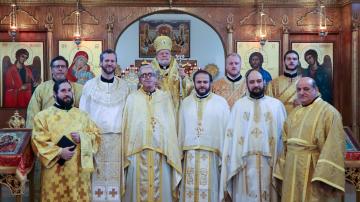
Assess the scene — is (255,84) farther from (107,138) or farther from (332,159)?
(107,138)

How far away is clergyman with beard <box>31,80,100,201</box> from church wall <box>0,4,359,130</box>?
17.4 ft

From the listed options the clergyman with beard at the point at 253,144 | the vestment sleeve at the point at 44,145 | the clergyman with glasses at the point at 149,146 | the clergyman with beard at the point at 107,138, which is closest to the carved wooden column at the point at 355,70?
the clergyman with beard at the point at 253,144

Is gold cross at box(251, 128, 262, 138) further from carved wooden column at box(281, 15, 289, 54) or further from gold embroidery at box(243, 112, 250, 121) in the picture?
carved wooden column at box(281, 15, 289, 54)

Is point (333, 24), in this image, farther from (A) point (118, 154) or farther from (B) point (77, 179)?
(B) point (77, 179)

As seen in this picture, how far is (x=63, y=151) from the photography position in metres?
5.59

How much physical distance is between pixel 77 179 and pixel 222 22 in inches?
242

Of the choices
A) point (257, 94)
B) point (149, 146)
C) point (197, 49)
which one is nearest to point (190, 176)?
point (149, 146)

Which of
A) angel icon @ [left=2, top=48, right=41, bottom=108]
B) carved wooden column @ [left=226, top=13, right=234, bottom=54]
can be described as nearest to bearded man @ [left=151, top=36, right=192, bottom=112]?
carved wooden column @ [left=226, top=13, right=234, bottom=54]

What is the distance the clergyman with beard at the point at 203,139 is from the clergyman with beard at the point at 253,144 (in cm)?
18

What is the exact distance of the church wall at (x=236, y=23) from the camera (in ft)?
35.6

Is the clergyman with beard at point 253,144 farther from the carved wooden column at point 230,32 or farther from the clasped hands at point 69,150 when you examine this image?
the carved wooden column at point 230,32

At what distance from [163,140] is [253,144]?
1005mm

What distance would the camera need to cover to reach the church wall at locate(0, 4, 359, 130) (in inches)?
428

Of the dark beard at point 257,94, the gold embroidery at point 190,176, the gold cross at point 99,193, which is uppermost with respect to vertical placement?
the dark beard at point 257,94
